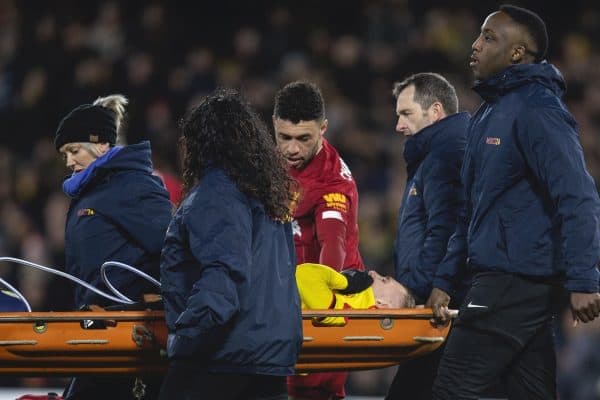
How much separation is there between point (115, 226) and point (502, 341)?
1.42 metres

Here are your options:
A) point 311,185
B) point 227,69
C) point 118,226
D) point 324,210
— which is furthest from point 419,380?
point 227,69

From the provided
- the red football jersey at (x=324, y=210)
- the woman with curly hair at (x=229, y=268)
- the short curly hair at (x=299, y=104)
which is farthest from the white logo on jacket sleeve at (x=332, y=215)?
the woman with curly hair at (x=229, y=268)

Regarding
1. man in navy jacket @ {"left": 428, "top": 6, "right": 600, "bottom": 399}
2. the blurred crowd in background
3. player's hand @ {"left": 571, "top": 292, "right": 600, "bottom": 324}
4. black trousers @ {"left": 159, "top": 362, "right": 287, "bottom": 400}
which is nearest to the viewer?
black trousers @ {"left": 159, "top": 362, "right": 287, "bottom": 400}

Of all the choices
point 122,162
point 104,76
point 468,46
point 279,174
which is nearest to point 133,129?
point 104,76

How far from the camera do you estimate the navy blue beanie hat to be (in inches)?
183

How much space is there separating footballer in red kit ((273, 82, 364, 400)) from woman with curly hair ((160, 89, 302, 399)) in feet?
4.25

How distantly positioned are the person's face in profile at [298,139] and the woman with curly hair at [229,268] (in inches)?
52.0

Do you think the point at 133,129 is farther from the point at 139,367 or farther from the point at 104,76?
the point at 139,367

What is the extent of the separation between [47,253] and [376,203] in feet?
7.33

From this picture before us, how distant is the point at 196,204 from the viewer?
349cm

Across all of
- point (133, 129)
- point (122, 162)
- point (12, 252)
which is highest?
point (122, 162)

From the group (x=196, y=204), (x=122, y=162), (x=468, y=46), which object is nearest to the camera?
(x=196, y=204)

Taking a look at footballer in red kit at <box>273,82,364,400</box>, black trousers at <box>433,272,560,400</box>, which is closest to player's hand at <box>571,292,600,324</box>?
black trousers at <box>433,272,560,400</box>

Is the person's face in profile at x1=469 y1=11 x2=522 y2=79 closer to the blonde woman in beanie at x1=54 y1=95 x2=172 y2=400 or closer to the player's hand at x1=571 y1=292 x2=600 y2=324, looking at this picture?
the player's hand at x1=571 y1=292 x2=600 y2=324
